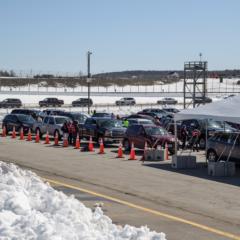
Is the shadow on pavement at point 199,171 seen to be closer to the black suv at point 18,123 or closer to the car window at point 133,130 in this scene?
the car window at point 133,130

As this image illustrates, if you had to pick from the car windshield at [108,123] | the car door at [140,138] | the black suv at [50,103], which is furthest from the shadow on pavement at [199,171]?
the black suv at [50,103]

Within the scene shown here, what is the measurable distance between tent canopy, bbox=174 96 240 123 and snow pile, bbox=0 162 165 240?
1098cm

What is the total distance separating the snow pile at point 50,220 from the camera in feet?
27.0

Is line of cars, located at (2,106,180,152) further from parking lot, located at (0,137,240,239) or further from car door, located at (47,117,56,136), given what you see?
parking lot, located at (0,137,240,239)

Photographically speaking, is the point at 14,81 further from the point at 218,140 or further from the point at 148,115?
the point at 218,140

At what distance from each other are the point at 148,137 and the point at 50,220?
19989mm

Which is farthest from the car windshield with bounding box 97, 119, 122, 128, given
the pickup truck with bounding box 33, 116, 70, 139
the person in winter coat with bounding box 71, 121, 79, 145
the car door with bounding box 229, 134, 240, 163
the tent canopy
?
the car door with bounding box 229, 134, 240, 163

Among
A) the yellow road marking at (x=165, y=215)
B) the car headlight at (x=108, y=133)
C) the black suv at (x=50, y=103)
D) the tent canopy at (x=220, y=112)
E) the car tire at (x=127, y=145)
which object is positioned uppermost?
the tent canopy at (x=220, y=112)

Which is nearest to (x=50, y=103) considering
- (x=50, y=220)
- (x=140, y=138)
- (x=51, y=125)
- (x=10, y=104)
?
(x=10, y=104)

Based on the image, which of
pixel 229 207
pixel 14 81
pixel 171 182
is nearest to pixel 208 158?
pixel 171 182

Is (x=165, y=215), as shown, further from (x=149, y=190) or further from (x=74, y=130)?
(x=74, y=130)

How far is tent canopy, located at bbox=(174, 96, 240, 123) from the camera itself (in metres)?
21.0

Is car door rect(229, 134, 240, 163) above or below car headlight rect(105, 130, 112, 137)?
above

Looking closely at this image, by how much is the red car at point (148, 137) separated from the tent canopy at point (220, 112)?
16.5 ft
